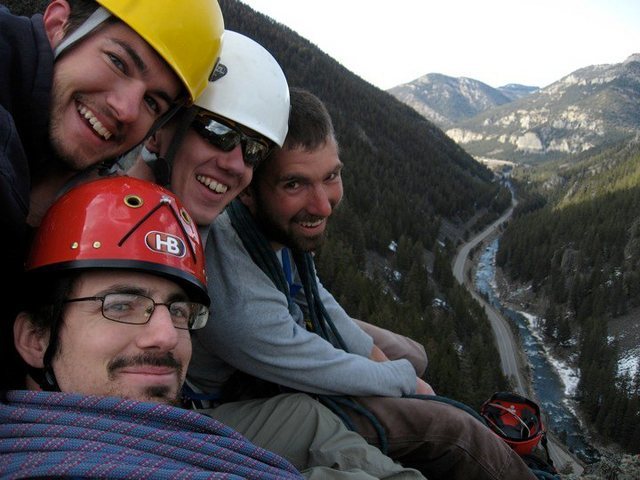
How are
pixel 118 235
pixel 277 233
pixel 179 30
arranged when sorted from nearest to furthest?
pixel 118 235 → pixel 179 30 → pixel 277 233

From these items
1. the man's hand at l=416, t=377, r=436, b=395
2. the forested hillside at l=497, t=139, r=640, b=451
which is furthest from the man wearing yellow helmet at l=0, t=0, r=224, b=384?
the forested hillside at l=497, t=139, r=640, b=451

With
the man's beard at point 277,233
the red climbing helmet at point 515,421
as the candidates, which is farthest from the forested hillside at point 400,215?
the red climbing helmet at point 515,421

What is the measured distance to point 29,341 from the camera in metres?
2.32

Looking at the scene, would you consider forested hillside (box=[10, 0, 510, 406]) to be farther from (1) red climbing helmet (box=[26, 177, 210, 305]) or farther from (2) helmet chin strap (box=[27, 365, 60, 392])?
(2) helmet chin strap (box=[27, 365, 60, 392])

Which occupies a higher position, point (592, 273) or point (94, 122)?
point (94, 122)

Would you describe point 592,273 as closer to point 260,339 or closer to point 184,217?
point 260,339

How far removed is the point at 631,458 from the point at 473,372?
3777cm

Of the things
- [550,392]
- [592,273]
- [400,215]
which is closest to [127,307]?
[550,392]

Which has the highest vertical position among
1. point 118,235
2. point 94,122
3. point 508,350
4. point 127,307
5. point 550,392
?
point 94,122

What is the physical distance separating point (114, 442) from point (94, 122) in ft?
5.63

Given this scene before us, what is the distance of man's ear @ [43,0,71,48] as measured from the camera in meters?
2.62

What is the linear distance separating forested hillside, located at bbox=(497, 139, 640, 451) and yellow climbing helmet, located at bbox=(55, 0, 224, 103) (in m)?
56.4

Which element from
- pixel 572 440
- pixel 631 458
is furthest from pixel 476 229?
pixel 631 458

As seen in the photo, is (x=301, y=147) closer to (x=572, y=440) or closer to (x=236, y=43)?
(x=236, y=43)
